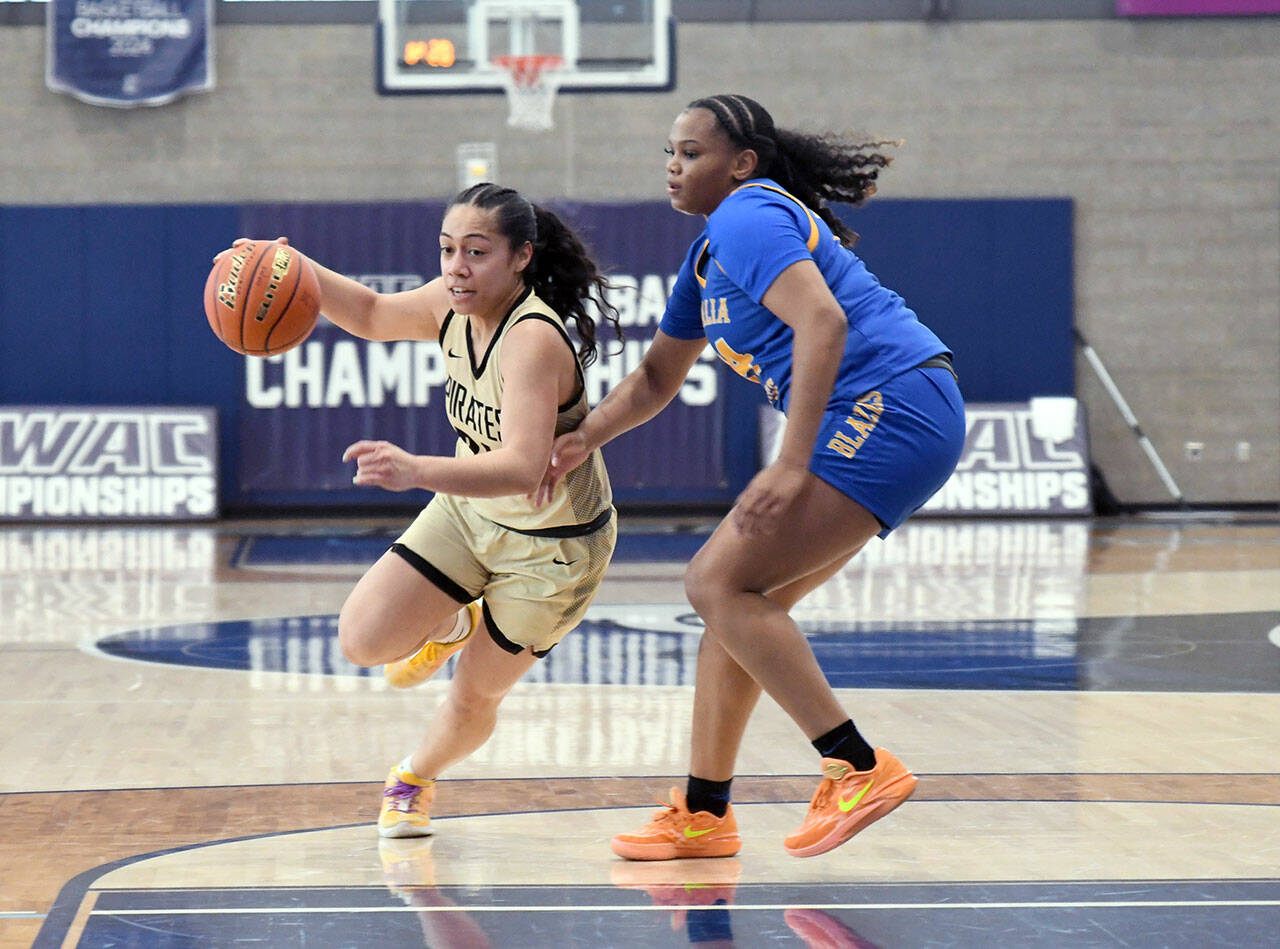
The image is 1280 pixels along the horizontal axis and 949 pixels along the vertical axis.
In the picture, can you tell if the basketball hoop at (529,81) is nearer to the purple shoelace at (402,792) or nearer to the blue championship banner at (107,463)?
the blue championship banner at (107,463)

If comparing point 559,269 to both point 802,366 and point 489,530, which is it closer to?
point 489,530

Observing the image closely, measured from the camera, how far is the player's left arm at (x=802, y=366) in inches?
122

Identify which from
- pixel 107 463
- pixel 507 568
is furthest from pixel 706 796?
pixel 107 463

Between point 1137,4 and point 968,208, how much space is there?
2547 millimetres

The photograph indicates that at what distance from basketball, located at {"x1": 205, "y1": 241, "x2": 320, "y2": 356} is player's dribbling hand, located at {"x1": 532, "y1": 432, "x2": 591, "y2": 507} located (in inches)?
27.6

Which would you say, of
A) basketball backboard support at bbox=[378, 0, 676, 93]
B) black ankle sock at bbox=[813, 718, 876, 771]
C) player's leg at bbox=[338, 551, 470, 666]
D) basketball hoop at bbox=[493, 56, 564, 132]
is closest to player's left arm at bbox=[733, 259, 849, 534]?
black ankle sock at bbox=[813, 718, 876, 771]

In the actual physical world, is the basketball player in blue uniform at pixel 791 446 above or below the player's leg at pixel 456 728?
above

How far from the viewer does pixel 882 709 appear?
→ 17.6 ft

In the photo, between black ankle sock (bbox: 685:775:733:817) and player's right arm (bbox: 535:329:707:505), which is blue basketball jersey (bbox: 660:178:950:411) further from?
black ankle sock (bbox: 685:775:733:817)

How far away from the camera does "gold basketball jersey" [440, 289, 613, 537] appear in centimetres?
367

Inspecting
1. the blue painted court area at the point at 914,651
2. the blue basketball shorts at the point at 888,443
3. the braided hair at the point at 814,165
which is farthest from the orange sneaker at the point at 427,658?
the blue painted court area at the point at 914,651

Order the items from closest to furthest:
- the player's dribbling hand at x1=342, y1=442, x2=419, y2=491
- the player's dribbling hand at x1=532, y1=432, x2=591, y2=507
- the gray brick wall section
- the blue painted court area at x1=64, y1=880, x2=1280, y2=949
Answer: the blue painted court area at x1=64, y1=880, x2=1280, y2=949 < the player's dribbling hand at x1=342, y1=442, x2=419, y2=491 < the player's dribbling hand at x1=532, y1=432, x2=591, y2=507 < the gray brick wall section

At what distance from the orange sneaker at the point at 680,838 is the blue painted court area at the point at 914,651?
93.1 inches

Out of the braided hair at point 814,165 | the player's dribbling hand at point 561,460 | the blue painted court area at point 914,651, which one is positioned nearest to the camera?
the braided hair at point 814,165
